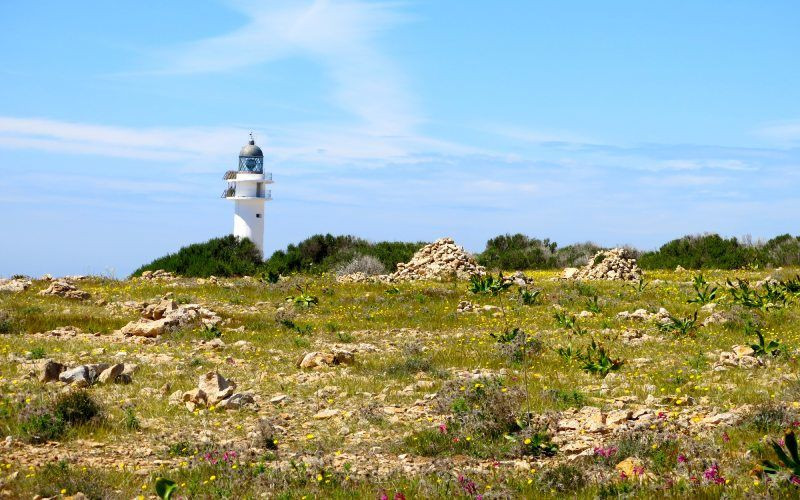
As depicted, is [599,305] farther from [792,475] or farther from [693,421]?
[792,475]

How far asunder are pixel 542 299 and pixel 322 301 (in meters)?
6.06

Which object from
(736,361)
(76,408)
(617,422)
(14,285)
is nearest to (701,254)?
(736,361)

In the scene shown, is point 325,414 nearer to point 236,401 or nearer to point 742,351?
point 236,401

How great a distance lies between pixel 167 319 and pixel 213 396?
6.79 metres

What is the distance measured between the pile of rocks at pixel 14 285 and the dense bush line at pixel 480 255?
9.81 m

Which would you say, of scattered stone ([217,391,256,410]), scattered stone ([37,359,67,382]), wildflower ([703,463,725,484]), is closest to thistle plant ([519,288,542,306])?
scattered stone ([217,391,256,410])

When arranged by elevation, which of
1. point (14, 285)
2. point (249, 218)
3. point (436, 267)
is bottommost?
point (14, 285)

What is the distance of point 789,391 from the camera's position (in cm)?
1070

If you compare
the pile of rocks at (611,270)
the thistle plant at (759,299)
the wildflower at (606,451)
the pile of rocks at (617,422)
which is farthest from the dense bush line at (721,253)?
the wildflower at (606,451)

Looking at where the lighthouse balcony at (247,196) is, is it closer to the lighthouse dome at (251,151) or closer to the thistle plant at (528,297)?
the lighthouse dome at (251,151)

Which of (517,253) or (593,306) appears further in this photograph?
(517,253)

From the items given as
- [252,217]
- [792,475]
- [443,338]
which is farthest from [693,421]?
[252,217]

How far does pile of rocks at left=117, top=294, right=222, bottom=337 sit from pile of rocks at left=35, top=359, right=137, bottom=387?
442 cm

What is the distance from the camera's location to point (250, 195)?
181 ft
